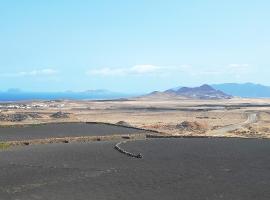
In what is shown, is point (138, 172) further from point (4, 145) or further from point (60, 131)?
point (60, 131)

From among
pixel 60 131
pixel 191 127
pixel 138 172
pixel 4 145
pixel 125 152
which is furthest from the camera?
pixel 191 127

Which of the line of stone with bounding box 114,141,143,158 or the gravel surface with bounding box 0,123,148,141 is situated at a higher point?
the gravel surface with bounding box 0,123,148,141

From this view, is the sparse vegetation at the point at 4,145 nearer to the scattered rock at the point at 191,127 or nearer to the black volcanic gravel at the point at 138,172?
the black volcanic gravel at the point at 138,172

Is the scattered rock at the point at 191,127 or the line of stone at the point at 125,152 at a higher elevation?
the scattered rock at the point at 191,127

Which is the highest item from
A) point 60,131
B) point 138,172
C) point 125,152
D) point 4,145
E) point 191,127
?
point 60,131

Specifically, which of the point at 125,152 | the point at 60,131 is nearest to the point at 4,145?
the point at 125,152

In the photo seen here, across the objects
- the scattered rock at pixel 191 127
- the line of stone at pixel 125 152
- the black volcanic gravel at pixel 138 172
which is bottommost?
the black volcanic gravel at pixel 138 172

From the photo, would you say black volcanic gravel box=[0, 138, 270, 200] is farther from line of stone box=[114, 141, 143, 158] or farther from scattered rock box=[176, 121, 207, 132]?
scattered rock box=[176, 121, 207, 132]

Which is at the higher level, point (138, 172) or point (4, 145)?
point (4, 145)

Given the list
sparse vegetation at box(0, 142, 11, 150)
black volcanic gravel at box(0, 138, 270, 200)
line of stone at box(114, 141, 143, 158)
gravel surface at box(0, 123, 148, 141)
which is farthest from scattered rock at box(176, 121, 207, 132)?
sparse vegetation at box(0, 142, 11, 150)

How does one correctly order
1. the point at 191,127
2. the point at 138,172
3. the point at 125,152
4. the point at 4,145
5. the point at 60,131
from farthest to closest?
1. the point at 191,127
2. the point at 60,131
3. the point at 4,145
4. the point at 125,152
5. the point at 138,172

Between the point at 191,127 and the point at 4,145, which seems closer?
the point at 4,145

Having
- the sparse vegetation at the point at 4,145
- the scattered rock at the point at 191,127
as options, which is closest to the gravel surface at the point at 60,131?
the sparse vegetation at the point at 4,145
